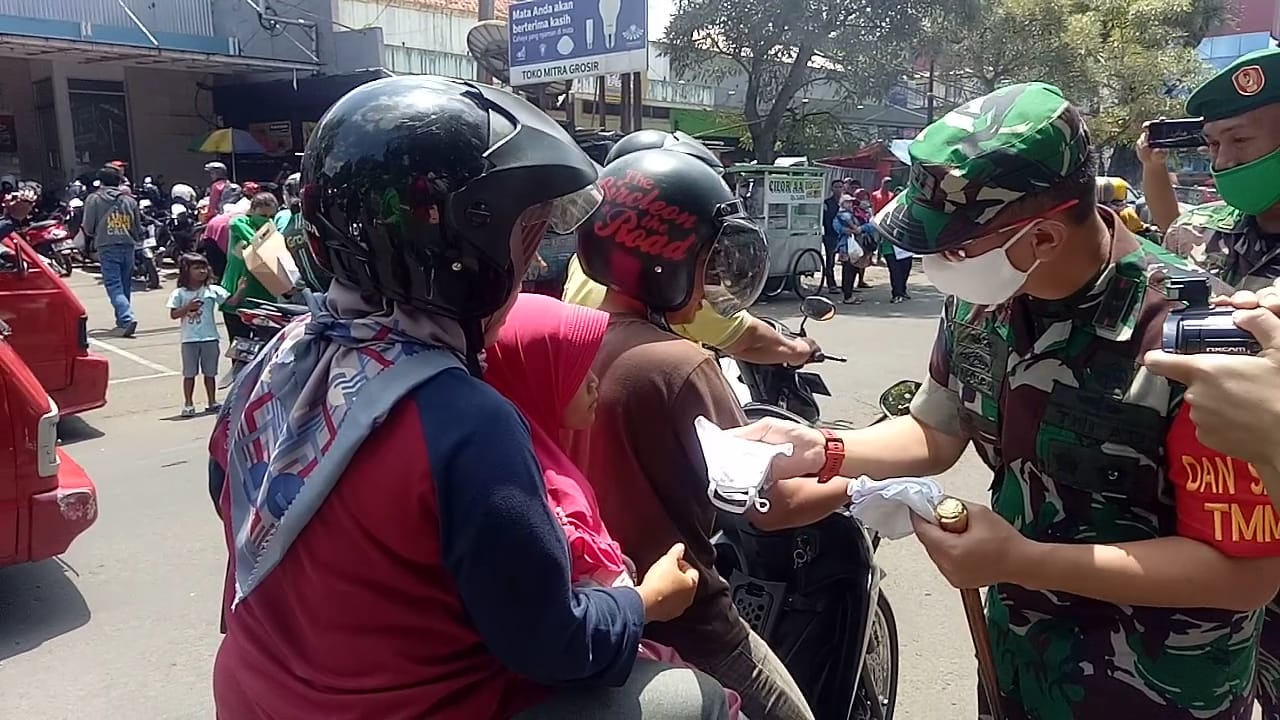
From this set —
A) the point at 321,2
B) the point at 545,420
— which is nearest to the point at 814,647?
the point at 545,420

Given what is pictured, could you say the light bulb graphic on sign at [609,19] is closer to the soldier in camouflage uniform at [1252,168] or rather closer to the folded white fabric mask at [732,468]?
the soldier in camouflage uniform at [1252,168]

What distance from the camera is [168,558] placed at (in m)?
4.61

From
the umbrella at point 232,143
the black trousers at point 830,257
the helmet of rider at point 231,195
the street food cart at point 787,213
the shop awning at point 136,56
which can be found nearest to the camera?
the helmet of rider at point 231,195

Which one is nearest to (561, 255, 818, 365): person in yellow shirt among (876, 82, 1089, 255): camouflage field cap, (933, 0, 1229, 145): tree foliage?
(876, 82, 1089, 255): camouflage field cap

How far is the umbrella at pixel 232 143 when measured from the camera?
1894 cm

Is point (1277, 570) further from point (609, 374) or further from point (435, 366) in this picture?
point (435, 366)

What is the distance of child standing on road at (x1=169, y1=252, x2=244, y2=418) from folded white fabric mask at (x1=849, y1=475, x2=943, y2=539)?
21.3 ft

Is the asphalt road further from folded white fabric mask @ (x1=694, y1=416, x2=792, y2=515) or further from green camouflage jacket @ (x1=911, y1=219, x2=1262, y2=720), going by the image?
folded white fabric mask @ (x1=694, y1=416, x2=792, y2=515)

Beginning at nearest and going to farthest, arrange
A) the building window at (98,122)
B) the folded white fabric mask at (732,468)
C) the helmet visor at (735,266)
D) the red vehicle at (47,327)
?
1. the folded white fabric mask at (732,468)
2. the helmet visor at (735,266)
3. the red vehicle at (47,327)
4. the building window at (98,122)

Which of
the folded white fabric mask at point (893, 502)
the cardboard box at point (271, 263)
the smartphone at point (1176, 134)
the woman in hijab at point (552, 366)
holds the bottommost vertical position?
the cardboard box at point (271, 263)

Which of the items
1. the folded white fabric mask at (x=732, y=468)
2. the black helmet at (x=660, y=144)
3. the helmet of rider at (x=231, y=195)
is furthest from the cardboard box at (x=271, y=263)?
the helmet of rider at (x=231, y=195)

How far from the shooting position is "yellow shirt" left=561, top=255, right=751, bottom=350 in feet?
9.11

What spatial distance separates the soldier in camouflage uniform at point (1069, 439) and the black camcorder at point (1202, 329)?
209mm

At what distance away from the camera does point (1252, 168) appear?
8.48ft
